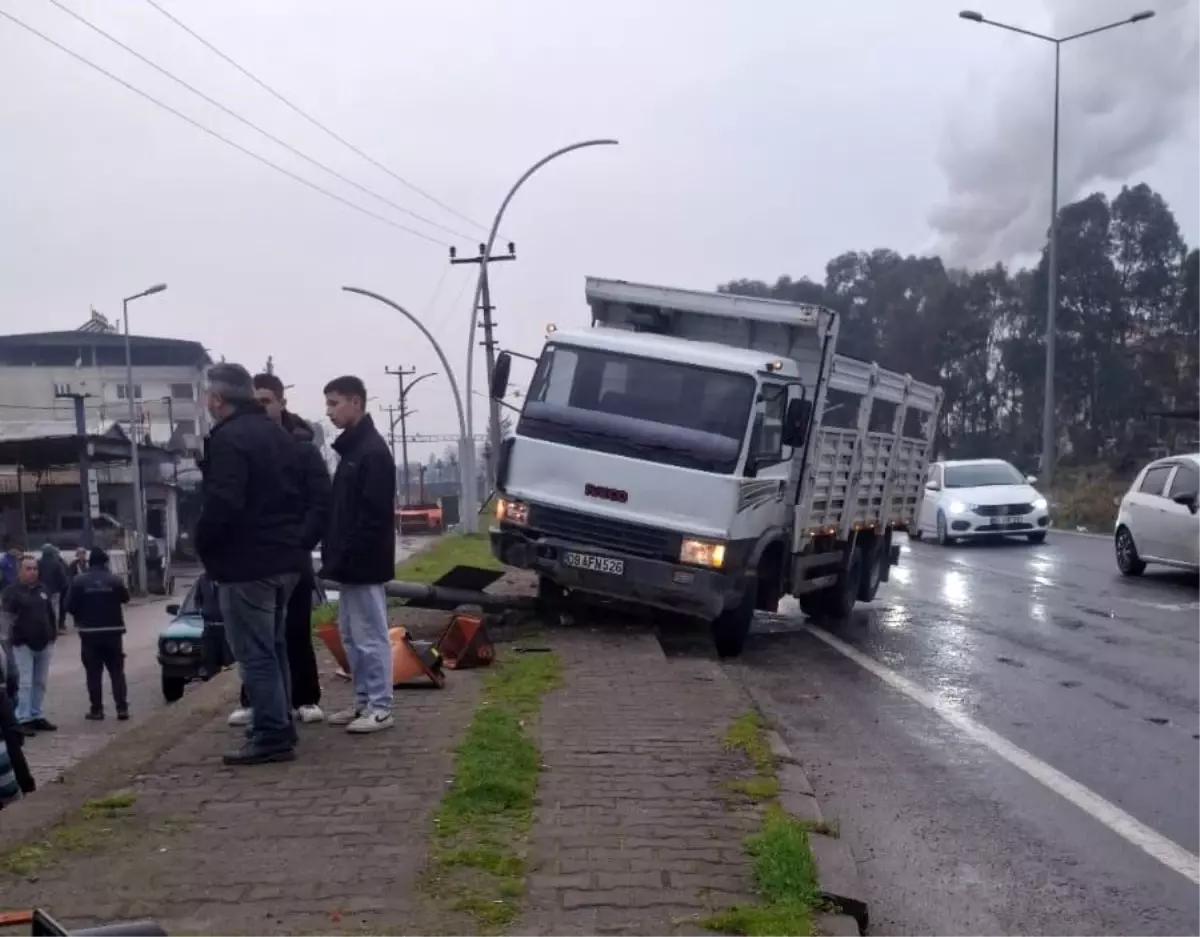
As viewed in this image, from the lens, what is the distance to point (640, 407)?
35.9 feet

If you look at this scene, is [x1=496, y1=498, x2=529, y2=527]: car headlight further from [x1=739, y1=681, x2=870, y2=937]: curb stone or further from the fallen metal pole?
[x1=739, y1=681, x2=870, y2=937]: curb stone

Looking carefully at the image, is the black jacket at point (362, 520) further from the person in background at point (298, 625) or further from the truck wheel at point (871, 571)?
the truck wheel at point (871, 571)

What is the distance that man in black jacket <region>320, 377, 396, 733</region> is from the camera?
7.01m

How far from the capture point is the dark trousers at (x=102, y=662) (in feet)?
49.5

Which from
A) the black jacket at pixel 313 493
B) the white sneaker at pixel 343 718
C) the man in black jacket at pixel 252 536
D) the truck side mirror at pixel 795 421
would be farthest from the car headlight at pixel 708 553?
the man in black jacket at pixel 252 536

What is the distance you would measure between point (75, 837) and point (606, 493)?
604 centimetres

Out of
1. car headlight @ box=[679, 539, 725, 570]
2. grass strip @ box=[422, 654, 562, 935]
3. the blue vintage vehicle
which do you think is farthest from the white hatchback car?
grass strip @ box=[422, 654, 562, 935]

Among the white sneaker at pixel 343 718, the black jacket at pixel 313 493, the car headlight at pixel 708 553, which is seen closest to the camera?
the black jacket at pixel 313 493

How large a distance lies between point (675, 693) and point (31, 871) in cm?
453

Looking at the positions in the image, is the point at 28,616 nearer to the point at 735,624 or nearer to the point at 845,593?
the point at 735,624

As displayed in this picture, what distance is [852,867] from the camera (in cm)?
495

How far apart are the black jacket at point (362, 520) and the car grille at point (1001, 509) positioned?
18.5 m

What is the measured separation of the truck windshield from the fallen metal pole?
61.1 inches

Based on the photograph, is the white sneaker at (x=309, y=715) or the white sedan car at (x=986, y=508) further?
the white sedan car at (x=986, y=508)
